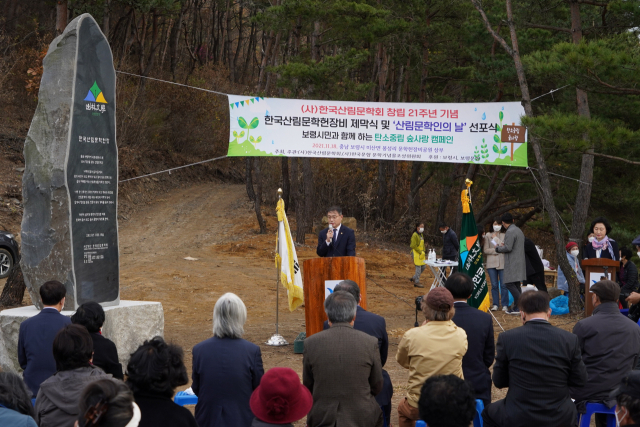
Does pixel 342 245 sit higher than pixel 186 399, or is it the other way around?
pixel 342 245

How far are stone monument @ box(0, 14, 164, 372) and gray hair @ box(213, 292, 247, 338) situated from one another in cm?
303

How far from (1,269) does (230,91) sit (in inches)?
885

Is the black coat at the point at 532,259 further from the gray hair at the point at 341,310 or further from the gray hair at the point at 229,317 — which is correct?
the gray hair at the point at 229,317

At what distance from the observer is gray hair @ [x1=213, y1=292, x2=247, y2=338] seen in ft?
12.1

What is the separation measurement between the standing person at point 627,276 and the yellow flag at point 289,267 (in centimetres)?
398

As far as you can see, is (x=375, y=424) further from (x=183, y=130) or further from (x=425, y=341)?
(x=183, y=130)

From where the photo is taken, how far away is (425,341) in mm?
4137

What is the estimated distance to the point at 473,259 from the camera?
341 inches

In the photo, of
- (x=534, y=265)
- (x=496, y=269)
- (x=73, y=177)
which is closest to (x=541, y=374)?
(x=73, y=177)

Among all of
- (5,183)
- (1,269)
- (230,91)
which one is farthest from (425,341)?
(230,91)

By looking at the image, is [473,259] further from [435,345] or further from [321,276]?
[435,345]

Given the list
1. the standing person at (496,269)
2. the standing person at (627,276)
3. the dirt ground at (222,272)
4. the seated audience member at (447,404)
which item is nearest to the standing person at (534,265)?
the standing person at (496,269)

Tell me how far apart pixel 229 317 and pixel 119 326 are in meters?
3.26

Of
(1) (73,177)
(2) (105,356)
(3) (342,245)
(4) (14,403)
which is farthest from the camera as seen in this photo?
(3) (342,245)
